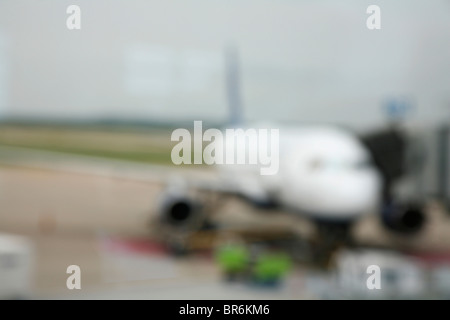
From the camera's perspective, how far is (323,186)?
3.52 metres

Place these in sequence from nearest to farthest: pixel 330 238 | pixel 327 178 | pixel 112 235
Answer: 1. pixel 327 178
2. pixel 330 238
3. pixel 112 235

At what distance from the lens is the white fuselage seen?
11.5ft

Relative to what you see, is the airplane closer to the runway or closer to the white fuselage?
the white fuselage

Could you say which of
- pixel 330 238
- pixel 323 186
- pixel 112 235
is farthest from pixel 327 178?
pixel 112 235

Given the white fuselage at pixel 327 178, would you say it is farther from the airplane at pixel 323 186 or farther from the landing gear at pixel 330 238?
the landing gear at pixel 330 238

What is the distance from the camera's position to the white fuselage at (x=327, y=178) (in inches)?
138

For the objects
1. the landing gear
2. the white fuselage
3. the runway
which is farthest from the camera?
the landing gear

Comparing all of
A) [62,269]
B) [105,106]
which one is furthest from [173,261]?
[105,106]

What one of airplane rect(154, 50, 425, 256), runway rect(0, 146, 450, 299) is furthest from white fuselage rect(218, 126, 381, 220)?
runway rect(0, 146, 450, 299)

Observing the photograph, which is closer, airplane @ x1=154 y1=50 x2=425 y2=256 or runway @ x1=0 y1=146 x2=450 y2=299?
runway @ x1=0 y1=146 x2=450 y2=299

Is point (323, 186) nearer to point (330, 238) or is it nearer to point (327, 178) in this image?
point (327, 178)

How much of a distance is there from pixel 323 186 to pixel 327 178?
0.19 ft

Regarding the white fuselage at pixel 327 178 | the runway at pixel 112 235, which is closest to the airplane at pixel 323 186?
the white fuselage at pixel 327 178
